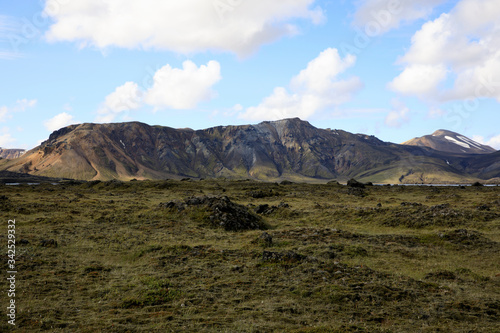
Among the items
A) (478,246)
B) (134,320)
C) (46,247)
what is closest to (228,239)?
(46,247)

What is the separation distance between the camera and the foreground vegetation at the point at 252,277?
14492 mm

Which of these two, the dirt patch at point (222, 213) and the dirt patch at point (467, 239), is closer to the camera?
the dirt patch at point (467, 239)

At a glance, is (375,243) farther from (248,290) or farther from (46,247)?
(46,247)

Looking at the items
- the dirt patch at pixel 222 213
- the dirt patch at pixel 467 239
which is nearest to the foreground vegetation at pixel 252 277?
the dirt patch at pixel 467 239

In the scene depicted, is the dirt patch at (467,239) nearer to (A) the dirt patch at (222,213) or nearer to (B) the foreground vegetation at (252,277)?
(B) the foreground vegetation at (252,277)

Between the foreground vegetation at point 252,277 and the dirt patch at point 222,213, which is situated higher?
the dirt patch at point 222,213

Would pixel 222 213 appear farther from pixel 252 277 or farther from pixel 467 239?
pixel 467 239

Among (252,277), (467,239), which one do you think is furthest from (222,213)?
(467,239)

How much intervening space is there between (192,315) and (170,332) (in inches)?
74.7

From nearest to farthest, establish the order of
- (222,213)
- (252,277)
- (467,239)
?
(252,277), (467,239), (222,213)

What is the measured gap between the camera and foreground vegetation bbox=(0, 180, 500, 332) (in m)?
14.5

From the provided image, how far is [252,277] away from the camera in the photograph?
2059 cm

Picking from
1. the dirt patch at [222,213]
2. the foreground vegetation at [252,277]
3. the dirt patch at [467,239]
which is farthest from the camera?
the dirt patch at [222,213]

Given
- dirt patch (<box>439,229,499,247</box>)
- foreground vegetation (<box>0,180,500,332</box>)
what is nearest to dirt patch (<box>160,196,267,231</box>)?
foreground vegetation (<box>0,180,500,332</box>)
